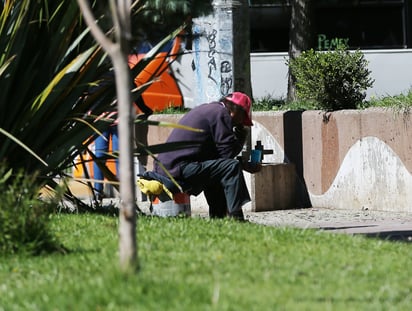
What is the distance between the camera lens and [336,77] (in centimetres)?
1282

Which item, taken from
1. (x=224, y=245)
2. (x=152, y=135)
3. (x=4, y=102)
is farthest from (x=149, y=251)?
(x=152, y=135)

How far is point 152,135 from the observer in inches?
585

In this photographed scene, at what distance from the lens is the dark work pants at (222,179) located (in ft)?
31.2

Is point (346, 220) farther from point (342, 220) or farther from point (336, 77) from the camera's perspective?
point (336, 77)

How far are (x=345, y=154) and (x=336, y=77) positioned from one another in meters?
0.91

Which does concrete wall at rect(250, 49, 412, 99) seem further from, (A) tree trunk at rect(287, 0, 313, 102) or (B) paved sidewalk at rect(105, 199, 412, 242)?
(B) paved sidewalk at rect(105, 199, 412, 242)

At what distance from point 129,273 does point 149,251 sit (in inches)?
42.8

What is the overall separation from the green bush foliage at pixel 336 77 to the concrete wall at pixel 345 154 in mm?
236

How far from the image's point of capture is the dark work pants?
9.52m

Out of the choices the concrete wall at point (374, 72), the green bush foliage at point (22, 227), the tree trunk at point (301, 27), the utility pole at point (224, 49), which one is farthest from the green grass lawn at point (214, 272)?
the concrete wall at point (374, 72)

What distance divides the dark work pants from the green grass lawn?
5.17 ft

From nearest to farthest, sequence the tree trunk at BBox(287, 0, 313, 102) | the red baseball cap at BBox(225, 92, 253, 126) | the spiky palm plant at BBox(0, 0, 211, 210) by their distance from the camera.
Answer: the spiky palm plant at BBox(0, 0, 211, 210) → the red baseball cap at BBox(225, 92, 253, 126) → the tree trunk at BBox(287, 0, 313, 102)

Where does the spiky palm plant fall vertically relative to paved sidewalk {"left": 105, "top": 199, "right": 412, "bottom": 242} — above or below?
above

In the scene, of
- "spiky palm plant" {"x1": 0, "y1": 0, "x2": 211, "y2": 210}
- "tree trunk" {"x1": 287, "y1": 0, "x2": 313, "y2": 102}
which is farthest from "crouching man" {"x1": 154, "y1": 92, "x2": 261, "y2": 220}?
"tree trunk" {"x1": 287, "y1": 0, "x2": 313, "y2": 102}
